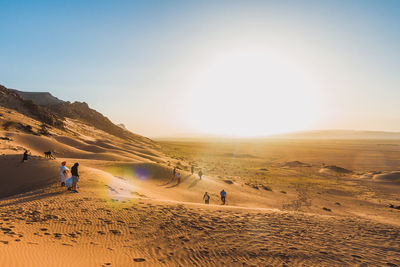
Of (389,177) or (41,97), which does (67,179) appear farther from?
(41,97)

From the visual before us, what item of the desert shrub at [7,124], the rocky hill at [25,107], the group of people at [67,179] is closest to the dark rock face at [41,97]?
the rocky hill at [25,107]

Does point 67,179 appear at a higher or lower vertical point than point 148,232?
higher

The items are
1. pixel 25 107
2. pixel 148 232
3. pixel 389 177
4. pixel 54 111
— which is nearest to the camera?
pixel 148 232

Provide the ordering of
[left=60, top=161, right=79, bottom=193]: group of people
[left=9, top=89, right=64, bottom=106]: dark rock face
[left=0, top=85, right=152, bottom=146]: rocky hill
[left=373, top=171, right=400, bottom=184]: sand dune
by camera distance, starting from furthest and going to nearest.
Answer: [left=9, top=89, right=64, bottom=106]: dark rock face → [left=0, top=85, right=152, bottom=146]: rocky hill → [left=373, top=171, right=400, bottom=184]: sand dune → [left=60, top=161, right=79, bottom=193]: group of people

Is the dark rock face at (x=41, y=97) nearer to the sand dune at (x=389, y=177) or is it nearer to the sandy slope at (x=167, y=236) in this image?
the sandy slope at (x=167, y=236)

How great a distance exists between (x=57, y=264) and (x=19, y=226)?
3.59 meters

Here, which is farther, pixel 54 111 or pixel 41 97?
pixel 41 97

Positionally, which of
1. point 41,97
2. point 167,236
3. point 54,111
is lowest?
point 167,236

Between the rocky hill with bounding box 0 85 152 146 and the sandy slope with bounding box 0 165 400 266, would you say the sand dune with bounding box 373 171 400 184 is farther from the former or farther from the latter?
Answer: the rocky hill with bounding box 0 85 152 146

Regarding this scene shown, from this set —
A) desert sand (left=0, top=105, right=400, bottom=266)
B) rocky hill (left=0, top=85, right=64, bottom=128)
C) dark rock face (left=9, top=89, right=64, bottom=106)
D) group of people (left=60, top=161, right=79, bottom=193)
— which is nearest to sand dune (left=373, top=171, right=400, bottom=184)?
desert sand (left=0, top=105, right=400, bottom=266)

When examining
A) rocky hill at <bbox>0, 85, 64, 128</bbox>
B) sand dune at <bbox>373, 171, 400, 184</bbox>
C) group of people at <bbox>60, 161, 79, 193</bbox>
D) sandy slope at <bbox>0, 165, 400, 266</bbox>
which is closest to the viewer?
sandy slope at <bbox>0, 165, 400, 266</bbox>

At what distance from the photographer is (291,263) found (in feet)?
26.4

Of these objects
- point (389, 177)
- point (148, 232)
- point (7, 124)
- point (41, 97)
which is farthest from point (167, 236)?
point (41, 97)

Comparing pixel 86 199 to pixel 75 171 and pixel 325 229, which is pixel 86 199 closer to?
pixel 75 171
